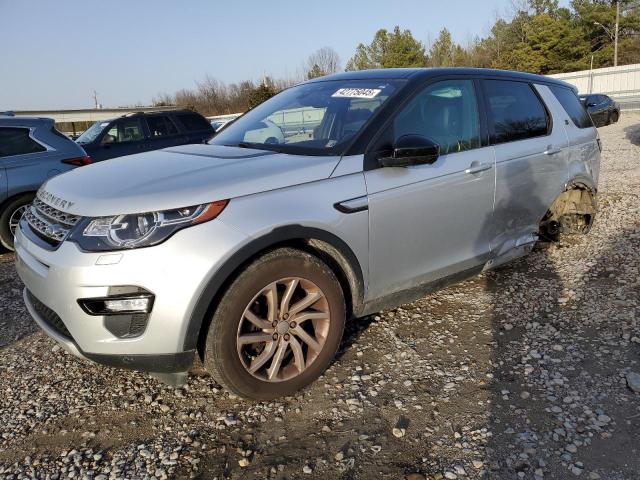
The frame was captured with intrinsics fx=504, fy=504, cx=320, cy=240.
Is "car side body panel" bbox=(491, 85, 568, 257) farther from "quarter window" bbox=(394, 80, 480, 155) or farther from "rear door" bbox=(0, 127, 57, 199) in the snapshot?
"rear door" bbox=(0, 127, 57, 199)

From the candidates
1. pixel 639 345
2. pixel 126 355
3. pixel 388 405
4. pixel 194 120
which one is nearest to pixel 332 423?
pixel 388 405

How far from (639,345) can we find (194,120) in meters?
9.66

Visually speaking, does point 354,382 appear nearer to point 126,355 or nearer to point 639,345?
point 126,355

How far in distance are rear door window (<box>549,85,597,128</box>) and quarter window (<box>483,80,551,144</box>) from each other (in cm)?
42

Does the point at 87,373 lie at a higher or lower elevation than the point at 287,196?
lower

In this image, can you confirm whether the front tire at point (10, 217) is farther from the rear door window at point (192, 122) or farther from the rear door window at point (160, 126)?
the rear door window at point (192, 122)

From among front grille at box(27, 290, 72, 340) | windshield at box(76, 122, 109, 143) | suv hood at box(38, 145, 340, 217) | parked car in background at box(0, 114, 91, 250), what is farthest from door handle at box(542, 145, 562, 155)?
A: windshield at box(76, 122, 109, 143)

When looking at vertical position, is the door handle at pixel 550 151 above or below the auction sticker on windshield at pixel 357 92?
below

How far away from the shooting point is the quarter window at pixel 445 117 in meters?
3.28

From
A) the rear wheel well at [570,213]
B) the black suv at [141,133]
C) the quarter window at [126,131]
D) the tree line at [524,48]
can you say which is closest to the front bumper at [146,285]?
the rear wheel well at [570,213]

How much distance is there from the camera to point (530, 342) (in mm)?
3361

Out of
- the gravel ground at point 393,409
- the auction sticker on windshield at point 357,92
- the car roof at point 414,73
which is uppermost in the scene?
the car roof at point 414,73

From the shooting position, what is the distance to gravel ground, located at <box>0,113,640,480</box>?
2326 millimetres

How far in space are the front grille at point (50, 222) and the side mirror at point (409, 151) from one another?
1.74m
